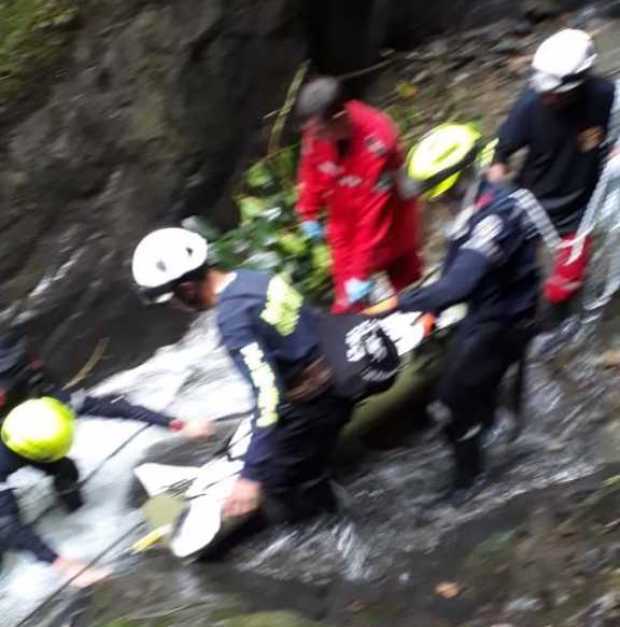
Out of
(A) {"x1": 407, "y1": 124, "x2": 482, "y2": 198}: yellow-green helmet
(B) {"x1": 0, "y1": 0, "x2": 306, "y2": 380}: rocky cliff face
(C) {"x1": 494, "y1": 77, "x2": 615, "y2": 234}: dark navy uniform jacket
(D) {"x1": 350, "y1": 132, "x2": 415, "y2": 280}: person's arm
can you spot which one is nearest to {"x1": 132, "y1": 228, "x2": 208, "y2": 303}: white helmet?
(A) {"x1": 407, "y1": 124, "x2": 482, "y2": 198}: yellow-green helmet

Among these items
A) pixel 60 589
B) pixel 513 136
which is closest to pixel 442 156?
pixel 513 136

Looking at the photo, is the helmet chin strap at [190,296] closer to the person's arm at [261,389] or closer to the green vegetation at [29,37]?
the person's arm at [261,389]

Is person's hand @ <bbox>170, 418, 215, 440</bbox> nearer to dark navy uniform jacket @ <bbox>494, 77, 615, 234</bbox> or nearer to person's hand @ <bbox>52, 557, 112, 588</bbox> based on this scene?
person's hand @ <bbox>52, 557, 112, 588</bbox>

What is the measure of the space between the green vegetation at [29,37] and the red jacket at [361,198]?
2.08 meters

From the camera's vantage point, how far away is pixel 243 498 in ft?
16.5

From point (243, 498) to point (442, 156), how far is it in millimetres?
1840

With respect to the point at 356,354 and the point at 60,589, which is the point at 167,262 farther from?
the point at 60,589

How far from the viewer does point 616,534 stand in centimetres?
440

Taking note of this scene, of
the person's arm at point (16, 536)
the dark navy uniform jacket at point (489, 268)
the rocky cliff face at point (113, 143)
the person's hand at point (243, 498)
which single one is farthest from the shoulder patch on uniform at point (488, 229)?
the rocky cliff face at point (113, 143)

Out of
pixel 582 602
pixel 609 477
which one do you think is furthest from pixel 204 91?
pixel 582 602

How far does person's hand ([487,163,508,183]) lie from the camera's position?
17.9ft

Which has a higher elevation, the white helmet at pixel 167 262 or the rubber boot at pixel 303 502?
the white helmet at pixel 167 262

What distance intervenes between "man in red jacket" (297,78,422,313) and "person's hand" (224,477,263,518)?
1348mm

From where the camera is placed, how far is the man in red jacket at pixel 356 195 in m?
5.61
